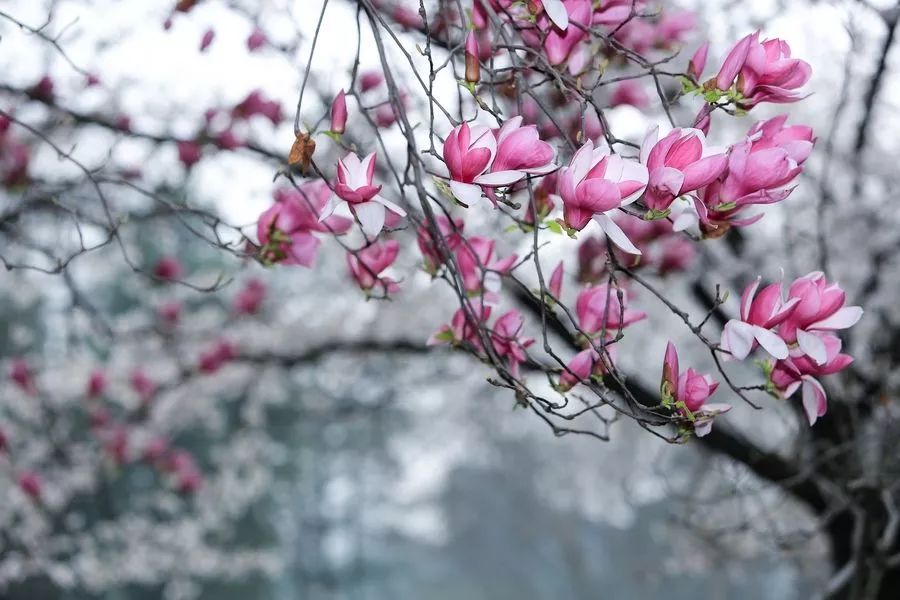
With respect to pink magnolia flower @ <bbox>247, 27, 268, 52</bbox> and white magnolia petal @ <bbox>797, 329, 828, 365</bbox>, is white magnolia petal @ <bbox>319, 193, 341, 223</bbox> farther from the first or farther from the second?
pink magnolia flower @ <bbox>247, 27, 268, 52</bbox>

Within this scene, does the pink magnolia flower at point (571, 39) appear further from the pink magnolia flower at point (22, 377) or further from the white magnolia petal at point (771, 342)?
the pink magnolia flower at point (22, 377)

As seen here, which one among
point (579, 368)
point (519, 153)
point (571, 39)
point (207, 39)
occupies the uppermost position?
point (207, 39)

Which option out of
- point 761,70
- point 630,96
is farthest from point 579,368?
point 630,96

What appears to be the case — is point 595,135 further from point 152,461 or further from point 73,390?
point 73,390

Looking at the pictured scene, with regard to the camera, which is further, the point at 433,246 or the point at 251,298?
the point at 251,298

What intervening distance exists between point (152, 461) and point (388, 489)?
55.9 ft

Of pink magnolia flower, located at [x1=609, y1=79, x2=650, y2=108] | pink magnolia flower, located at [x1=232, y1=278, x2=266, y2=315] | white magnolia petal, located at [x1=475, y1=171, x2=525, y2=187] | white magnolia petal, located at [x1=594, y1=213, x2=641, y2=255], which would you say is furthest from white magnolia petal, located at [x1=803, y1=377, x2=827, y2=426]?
pink magnolia flower, located at [x1=232, y1=278, x2=266, y2=315]

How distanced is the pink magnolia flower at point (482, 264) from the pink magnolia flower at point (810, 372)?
36 centimetres

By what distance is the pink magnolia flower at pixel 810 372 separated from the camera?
98 cm

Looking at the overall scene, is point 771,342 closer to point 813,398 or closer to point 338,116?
point 813,398

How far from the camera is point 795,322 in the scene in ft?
3.13

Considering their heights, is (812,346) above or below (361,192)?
below

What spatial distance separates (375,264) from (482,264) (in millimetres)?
173

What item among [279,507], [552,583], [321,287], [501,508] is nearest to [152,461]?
[321,287]
